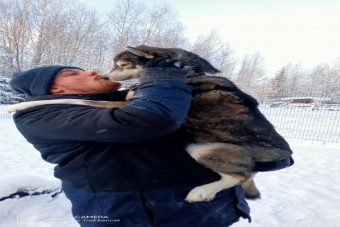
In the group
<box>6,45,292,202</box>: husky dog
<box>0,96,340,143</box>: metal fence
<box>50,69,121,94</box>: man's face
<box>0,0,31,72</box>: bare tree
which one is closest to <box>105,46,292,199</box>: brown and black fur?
<box>6,45,292,202</box>: husky dog

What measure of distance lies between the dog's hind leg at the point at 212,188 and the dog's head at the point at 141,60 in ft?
2.40

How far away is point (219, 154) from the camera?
137cm

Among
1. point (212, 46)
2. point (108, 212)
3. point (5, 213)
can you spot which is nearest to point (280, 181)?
point (108, 212)

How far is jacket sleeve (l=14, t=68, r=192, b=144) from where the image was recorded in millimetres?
872

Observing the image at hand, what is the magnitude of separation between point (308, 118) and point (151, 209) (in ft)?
37.5

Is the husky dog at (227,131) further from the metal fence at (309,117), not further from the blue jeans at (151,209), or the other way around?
the metal fence at (309,117)

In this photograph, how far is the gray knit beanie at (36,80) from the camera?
1183 millimetres

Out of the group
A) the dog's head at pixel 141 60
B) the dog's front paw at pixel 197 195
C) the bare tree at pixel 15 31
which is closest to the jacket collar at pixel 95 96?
the dog's head at pixel 141 60

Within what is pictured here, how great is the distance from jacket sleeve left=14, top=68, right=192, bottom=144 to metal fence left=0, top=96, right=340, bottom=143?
903 centimetres

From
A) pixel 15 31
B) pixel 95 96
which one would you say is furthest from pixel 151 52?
pixel 15 31

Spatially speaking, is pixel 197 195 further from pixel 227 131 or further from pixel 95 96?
pixel 95 96

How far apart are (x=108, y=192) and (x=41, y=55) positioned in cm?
2080

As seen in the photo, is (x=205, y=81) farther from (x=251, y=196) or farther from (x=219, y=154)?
(x=251, y=196)

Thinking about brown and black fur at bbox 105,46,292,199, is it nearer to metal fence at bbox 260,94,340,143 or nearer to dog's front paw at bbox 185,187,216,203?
dog's front paw at bbox 185,187,216,203
